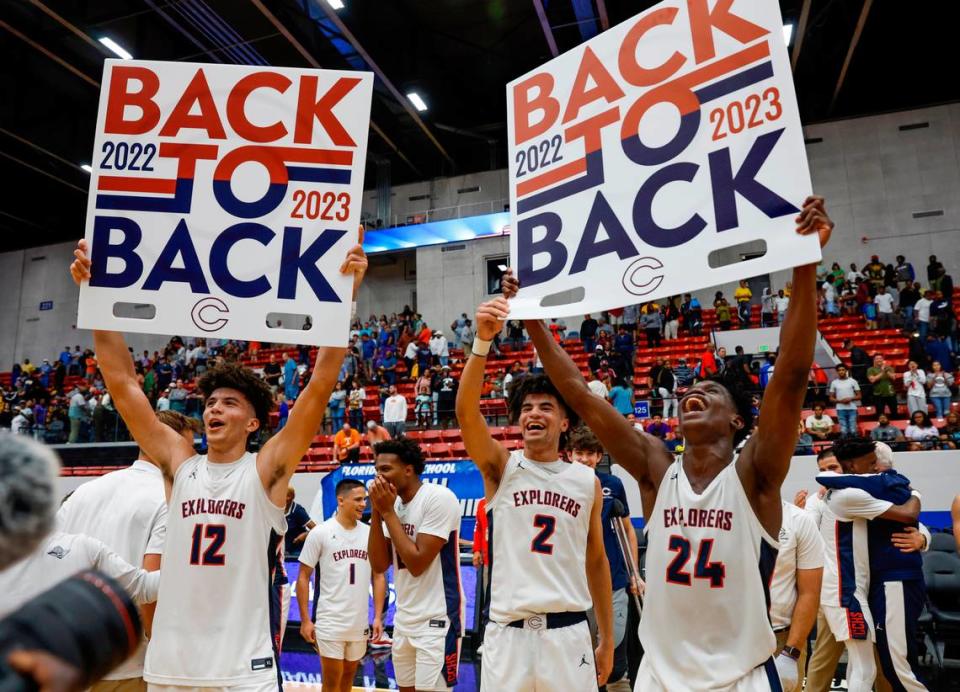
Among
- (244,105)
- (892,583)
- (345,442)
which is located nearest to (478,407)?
(244,105)

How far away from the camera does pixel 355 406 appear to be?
15484mm

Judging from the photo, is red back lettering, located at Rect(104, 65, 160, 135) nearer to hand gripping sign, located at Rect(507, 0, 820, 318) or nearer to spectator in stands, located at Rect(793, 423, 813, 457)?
hand gripping sign, located at Rect(507, 0, 820, 318)

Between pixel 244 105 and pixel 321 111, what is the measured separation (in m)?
0.37

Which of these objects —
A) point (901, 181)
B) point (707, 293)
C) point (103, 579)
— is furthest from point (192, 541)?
point (901, 181)

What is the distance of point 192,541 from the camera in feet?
9.30

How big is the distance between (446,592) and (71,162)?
24567 millimetres

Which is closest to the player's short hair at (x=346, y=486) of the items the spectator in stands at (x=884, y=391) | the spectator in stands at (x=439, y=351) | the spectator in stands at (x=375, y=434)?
the spectator in stands at (x=375, y=434)

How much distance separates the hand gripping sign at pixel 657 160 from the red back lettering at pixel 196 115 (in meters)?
1.40

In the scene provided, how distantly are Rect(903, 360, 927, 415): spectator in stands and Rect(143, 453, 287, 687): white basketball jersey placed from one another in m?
12.5

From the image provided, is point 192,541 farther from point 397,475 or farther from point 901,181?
point 901,181

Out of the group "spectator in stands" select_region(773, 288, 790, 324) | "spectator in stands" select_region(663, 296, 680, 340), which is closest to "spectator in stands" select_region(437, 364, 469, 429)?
"spectator in stands" select_region(663, 296, 680, 340)

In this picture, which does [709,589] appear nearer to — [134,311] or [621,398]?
[621,398]

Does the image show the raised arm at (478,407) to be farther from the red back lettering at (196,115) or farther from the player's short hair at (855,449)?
the player's short hair at (855,449)

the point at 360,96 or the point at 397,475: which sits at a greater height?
the point at 360,96
